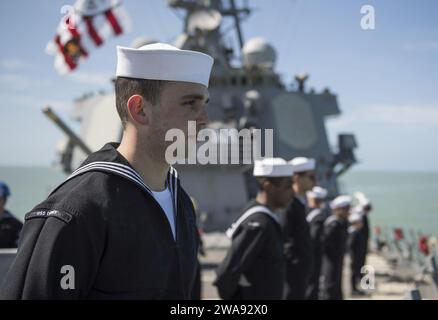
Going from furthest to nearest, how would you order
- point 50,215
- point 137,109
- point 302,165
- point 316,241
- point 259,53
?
point 259,53, point 316,241, point 302,165, point 137,109, point 50,215

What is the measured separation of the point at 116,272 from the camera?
54.8 inches

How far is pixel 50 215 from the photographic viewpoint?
1340mm

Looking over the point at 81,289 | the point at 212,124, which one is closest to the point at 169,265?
the point at 81,289

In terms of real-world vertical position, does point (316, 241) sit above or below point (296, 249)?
above

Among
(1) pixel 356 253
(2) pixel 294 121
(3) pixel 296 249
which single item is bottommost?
(3) pixel 296 249

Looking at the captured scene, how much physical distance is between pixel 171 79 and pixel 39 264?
0.64 metres

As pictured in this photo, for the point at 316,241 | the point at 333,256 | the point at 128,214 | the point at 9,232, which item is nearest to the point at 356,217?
the point at 333,256

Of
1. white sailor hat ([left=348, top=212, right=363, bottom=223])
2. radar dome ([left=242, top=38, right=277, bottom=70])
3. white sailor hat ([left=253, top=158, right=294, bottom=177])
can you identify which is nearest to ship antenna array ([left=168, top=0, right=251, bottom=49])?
radar dome ([left=242, top=38, right=277, bottom=70])

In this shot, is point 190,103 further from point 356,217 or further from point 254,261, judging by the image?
point 356,217

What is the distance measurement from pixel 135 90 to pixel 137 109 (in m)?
0.06

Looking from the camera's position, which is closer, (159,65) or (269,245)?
(159,65)

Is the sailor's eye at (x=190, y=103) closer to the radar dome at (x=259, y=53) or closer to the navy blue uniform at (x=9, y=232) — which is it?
the navy blue uniform at (x=9, y=232)
